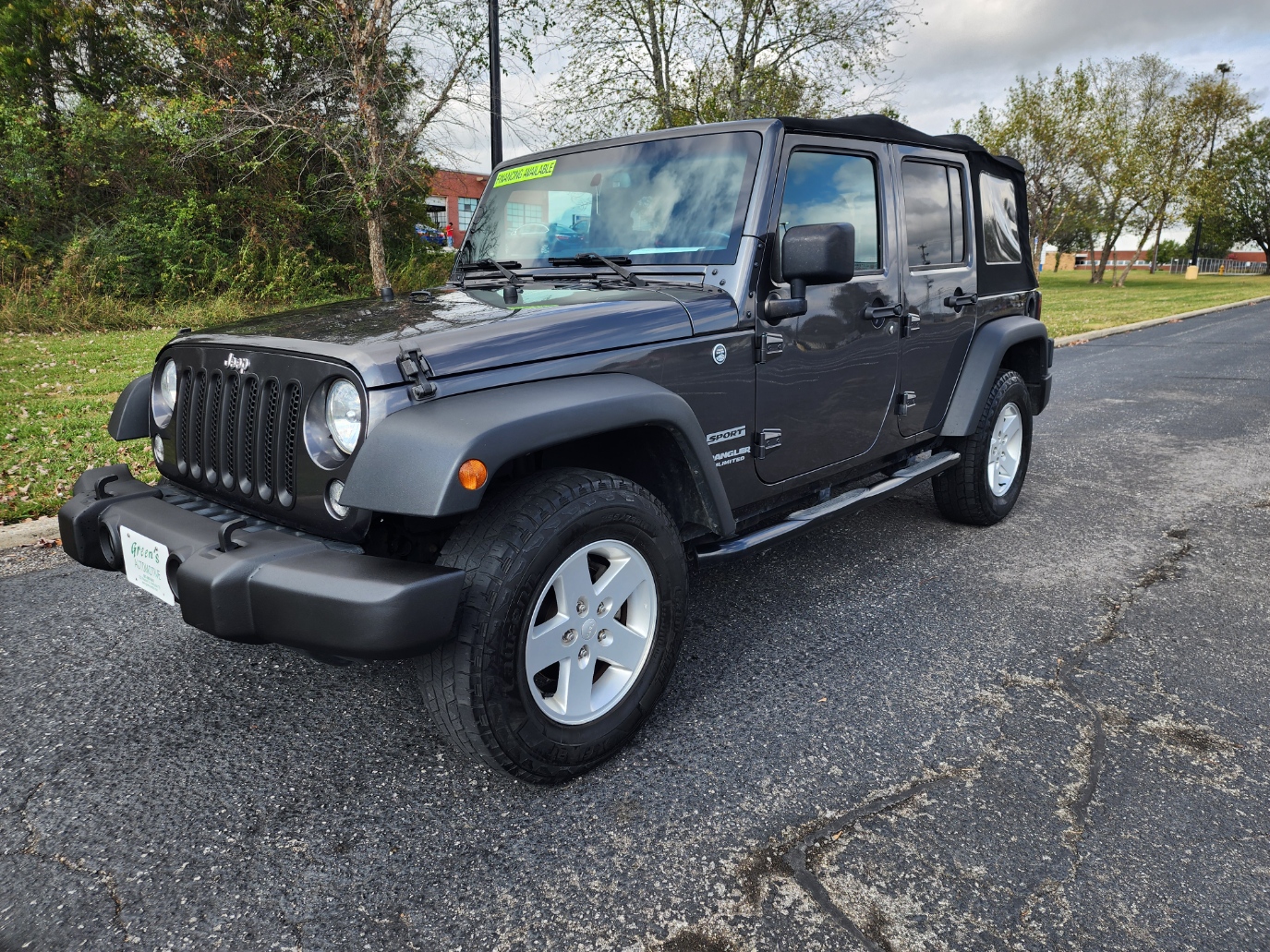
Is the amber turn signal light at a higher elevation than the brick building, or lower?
lower

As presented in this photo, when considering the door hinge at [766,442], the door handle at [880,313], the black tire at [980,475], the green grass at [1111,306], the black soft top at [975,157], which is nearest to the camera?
the door hinge at [766,442]

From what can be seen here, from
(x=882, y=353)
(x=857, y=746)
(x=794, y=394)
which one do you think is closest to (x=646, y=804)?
(x=857, y=746)

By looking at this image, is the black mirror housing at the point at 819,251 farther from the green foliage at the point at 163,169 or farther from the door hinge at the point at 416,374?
the green foliage at the point at 163,169

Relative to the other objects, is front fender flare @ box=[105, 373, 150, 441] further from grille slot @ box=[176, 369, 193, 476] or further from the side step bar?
the side step bar

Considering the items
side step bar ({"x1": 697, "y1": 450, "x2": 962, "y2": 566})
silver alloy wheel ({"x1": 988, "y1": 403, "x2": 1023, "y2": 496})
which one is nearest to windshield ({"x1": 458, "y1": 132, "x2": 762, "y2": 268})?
side step bar ({"x1": 697, "y1": 450, "x2": 962, "y2": 566})

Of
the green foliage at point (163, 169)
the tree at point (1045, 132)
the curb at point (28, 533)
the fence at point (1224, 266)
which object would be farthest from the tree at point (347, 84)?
the fence at point (1224, 266)

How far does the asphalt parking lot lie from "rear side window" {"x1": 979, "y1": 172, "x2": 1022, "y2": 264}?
1723 millimetres

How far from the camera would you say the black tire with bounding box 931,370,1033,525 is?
423 centimetres

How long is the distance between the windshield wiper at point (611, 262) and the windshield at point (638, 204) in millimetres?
22

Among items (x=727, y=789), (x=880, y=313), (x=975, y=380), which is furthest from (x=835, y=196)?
(x=727, y=789)

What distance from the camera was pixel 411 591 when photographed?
189 cm

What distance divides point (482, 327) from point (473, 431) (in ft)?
1.47

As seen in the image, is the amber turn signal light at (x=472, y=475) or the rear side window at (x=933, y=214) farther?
the rear side window at (x=933, y=214)

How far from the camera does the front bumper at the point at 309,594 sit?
1.88m
